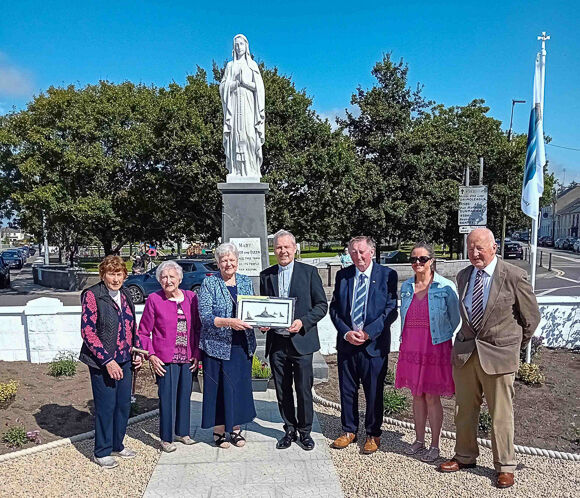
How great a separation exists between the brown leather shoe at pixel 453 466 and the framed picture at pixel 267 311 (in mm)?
1776

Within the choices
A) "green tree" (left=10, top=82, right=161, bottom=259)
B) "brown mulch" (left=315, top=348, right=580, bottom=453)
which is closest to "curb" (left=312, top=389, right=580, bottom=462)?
"brown mulch" (left=315, top=348, right=580, bottom=453)

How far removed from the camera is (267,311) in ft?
14.6

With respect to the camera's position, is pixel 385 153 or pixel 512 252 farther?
pixel 512 252

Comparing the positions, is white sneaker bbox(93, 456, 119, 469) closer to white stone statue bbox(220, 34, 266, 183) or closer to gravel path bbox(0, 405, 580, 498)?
gravel path bbox(0, 405, 580, 498)

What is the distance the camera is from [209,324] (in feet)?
15.0

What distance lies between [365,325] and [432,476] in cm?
136

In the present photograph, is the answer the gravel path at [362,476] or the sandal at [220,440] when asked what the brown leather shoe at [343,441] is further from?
the sandal at [220,440]

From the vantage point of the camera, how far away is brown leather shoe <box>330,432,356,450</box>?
4.79m

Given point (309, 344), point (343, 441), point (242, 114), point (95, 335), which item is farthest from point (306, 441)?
point (242, 114)

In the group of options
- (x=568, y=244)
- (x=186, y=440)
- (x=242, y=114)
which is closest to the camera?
(x=186, y=440)

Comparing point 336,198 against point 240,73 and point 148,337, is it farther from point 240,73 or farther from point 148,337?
point 148,337

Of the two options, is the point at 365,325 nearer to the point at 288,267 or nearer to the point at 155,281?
the point at 288,267

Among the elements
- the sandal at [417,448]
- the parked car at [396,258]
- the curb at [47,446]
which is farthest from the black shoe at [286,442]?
the parked car at [396,258]

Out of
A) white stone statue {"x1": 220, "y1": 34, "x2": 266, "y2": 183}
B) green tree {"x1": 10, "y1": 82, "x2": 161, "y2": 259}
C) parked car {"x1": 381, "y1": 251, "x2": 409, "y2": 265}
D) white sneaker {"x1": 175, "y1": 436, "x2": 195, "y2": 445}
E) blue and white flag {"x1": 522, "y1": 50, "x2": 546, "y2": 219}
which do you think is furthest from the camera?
parked car {"x1": 381, "y1": 251, "x2": 409, "y2": 265}
